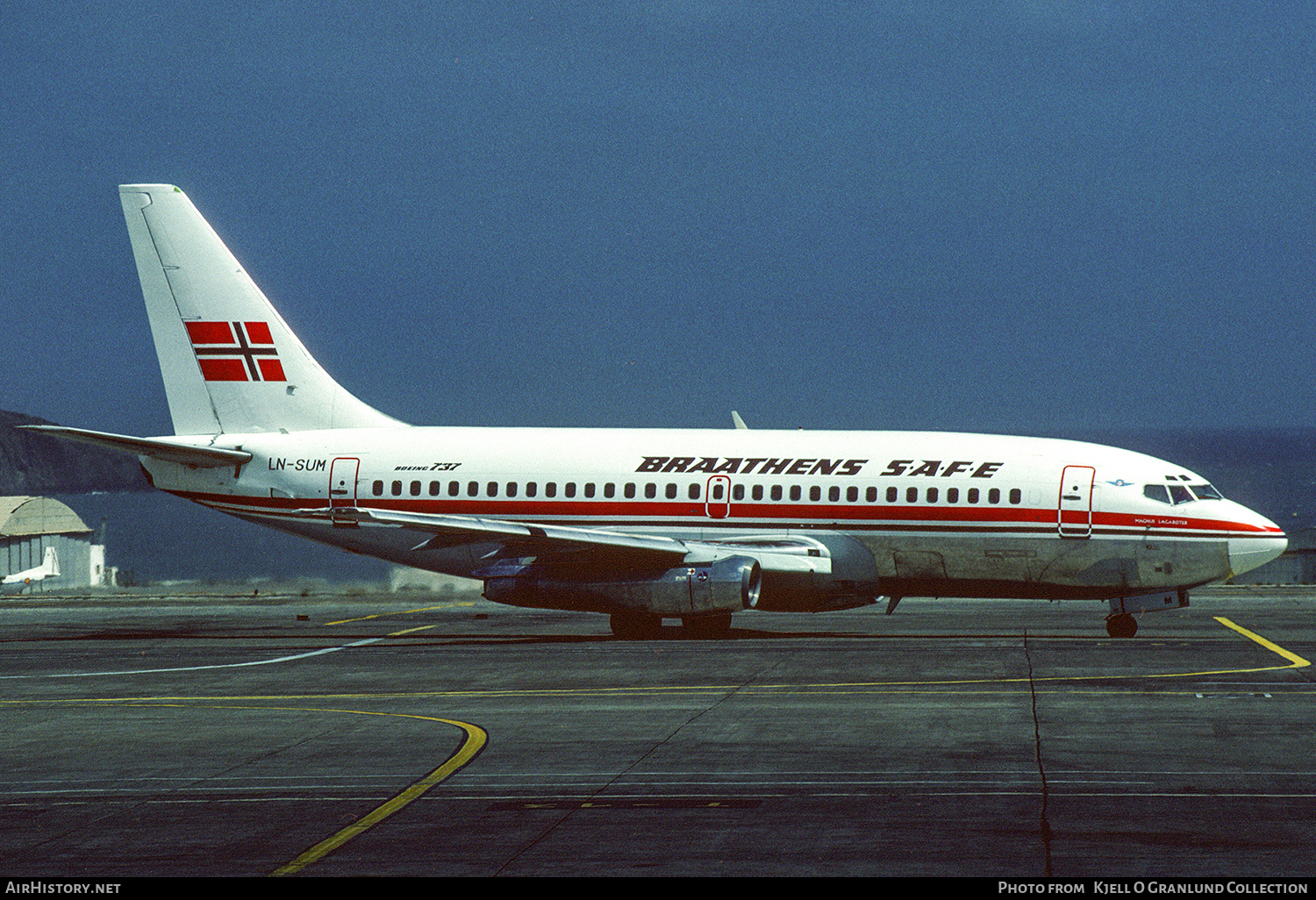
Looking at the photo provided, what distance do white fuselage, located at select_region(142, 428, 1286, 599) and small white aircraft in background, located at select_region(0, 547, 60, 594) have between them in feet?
106

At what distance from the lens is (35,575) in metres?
72.4

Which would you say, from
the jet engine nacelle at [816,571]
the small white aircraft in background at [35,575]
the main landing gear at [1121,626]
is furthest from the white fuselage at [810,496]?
the small white aircraft in background at [35,575]

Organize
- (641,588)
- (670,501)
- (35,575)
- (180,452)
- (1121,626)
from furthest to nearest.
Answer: (35,575), (180,452), (670,501), (641,588), (1121,626)

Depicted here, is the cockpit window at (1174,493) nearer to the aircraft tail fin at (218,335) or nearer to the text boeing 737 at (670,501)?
the text boeing 737 at (670,501)

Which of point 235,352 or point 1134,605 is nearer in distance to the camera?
point 1134,605

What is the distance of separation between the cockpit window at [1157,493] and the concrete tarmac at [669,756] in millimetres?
3207

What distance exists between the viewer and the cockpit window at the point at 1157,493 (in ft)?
115

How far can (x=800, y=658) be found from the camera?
30.8 metres

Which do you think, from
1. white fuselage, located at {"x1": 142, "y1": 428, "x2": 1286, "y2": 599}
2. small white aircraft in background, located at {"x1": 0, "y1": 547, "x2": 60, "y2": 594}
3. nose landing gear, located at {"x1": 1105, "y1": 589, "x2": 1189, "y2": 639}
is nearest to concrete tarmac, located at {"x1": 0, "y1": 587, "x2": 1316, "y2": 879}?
nose landing gear, located at {"x1": 1105, "y1": 589, "x2": 1189, "y2": 639}

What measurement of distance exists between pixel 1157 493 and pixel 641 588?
1192 centimetres

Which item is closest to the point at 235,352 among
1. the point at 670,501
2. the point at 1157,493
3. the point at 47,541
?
the point at 670,501

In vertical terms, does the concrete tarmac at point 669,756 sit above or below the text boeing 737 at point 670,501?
below

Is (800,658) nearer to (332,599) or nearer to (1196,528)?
(1196,528)

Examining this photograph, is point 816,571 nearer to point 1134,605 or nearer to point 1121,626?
point 1121,626
